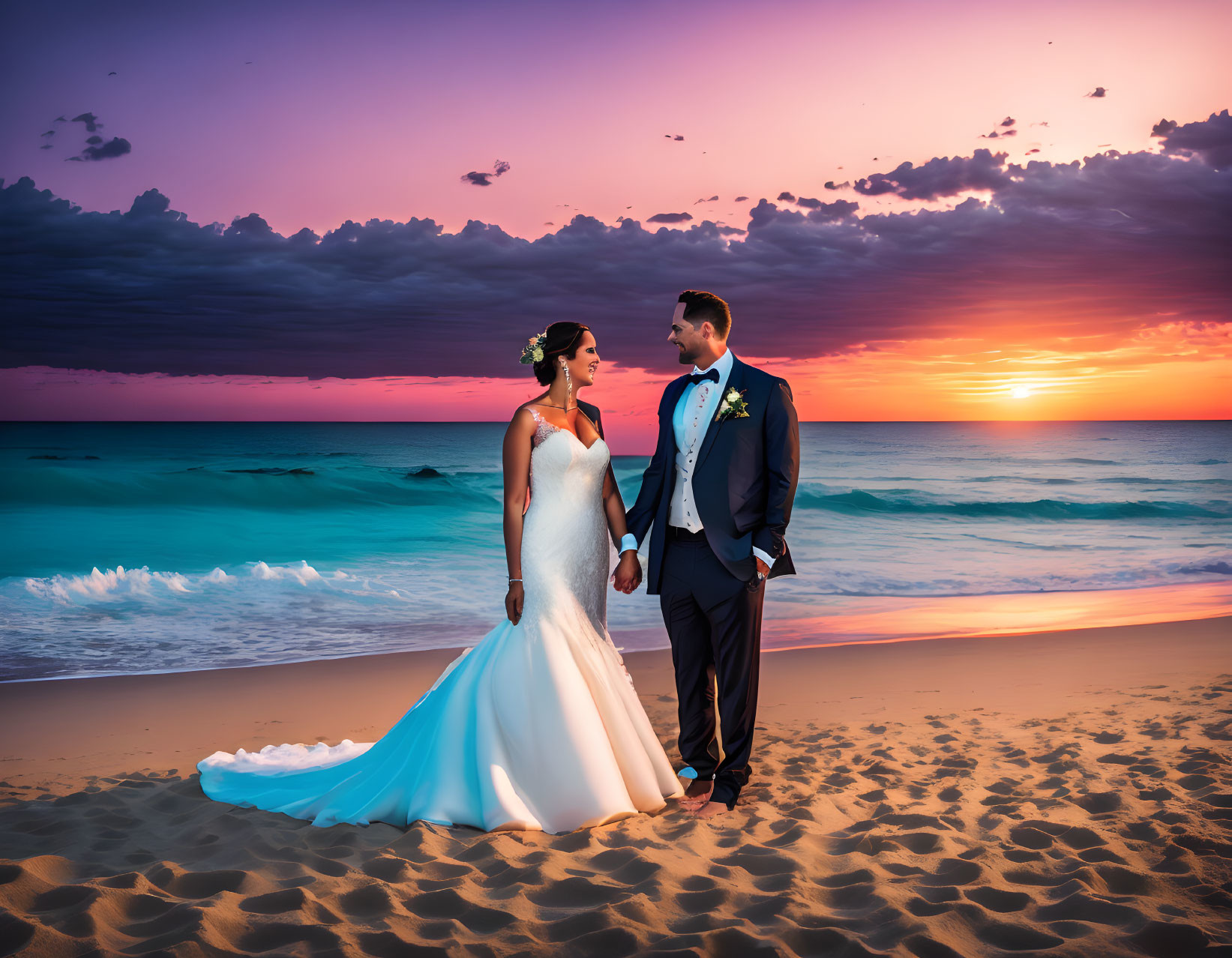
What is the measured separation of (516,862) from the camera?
3.12 metres

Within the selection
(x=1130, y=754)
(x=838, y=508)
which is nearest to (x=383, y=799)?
(x=1130, y=754)

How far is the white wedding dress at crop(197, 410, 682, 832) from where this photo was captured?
11.5 feet

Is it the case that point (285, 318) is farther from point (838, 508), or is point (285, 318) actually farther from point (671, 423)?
point (671, 423)

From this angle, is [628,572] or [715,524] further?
[628,572]

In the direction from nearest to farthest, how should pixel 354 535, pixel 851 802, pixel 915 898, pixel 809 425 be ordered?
pixel 915 898
pixel 851 802
pixel 354 535
pixel 809 425

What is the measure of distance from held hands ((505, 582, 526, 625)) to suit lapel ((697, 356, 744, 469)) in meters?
0.94

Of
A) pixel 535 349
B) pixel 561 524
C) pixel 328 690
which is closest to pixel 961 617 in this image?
pixel 328 690

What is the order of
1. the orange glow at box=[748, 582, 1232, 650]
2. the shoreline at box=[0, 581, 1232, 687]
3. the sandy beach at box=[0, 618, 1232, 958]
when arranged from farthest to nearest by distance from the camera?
the orange glow at box=[748, 582, 1232, 650] → the shoreline at box=[0, 581, 1232, 687] → the sandy beach at box=[0, 618, 1232, 958]

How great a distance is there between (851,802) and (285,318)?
39.7 metres

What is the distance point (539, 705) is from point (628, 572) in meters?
0.71

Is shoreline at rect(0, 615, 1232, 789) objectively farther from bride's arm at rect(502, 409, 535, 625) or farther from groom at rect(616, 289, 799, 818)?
bride's arm at rect(502, 409, 535, 625)

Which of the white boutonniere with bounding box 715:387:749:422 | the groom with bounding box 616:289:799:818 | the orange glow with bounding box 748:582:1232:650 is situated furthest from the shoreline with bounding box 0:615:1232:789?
the white boutonniere with bounding box 715:387:749:422

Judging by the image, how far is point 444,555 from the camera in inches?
661

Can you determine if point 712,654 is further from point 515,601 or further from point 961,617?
point 961,617
